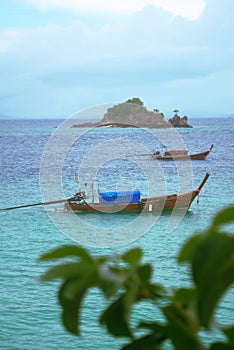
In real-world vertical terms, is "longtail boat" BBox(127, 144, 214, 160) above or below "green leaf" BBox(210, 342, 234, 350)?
below

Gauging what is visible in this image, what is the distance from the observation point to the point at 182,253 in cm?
49

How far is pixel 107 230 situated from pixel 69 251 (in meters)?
16.9

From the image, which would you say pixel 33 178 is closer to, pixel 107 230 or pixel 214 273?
pixel 107 230

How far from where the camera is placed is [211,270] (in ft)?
1.40

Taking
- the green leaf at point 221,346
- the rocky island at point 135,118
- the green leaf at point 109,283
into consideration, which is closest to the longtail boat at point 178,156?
the rocky island at point 135,118

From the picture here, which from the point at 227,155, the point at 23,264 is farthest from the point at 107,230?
the point at 227,155

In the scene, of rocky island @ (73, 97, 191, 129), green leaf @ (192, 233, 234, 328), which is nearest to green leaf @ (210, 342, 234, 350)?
green leaf @ (192, 233, 234, 328)

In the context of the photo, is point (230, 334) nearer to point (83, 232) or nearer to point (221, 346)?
point (221, 346)

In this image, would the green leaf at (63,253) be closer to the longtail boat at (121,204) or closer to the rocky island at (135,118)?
the longtail boat at (121,204)

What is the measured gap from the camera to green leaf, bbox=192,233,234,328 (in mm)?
427

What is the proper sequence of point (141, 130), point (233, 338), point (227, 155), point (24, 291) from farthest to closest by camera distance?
point (141, 130) → point (227, 155) → point (24, 291) → point (233, 338)

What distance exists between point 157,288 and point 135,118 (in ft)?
273

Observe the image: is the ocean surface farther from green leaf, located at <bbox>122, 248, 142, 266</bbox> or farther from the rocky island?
the rocky island

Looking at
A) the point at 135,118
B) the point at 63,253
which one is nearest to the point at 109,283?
the point at 63,253
